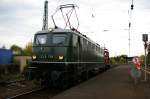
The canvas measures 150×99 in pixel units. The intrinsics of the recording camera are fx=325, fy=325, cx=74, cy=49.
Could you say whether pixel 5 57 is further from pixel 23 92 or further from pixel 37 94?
pixel 37 94

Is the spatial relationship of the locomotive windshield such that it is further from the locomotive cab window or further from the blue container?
the blue container

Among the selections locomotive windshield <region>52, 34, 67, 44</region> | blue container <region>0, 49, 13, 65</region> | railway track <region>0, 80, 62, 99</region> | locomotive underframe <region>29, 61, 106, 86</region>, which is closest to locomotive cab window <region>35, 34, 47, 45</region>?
locomotive windshield <region>52, 34, 67, 44</region>

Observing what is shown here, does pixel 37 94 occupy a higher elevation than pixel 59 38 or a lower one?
lower

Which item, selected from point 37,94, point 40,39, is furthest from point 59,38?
point 37,94

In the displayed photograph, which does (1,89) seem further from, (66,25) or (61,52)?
(66,25)

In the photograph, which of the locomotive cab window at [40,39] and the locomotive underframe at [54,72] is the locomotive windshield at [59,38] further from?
the locomotive underframe at [54,72]

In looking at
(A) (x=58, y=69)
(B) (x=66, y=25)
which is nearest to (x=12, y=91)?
(A) (x=58, y=69)

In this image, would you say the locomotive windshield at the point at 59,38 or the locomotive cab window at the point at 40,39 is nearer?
the locomotive windshield at the point at 59,38

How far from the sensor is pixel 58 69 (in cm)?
1689

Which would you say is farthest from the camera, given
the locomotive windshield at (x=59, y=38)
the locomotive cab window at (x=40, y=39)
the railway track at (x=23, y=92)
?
the locomotive cab window at (x=40, y=39)

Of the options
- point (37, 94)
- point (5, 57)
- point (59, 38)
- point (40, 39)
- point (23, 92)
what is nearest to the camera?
point (37, 94)

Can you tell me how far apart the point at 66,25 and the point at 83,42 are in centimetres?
169

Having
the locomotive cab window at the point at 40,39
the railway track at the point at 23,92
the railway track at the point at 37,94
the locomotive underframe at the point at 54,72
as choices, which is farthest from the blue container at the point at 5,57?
the locomotive underframe at the point at 54,72

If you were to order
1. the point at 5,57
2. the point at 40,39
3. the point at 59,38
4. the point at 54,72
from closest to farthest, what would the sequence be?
the point at 54,72
the point at 59,38
the point at 40,39
the point at 5,57
